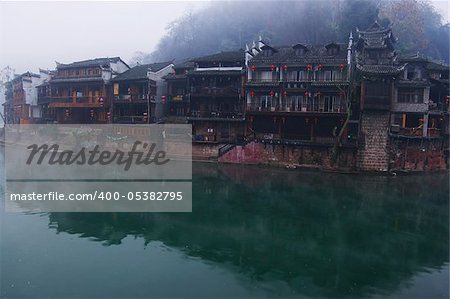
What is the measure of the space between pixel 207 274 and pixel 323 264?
17.9 ft

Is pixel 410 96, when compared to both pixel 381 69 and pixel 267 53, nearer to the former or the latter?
pixel 381 69

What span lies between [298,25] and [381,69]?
37.6 meters

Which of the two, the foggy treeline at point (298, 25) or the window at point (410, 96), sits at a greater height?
the foggy treeline at point (298, 25)

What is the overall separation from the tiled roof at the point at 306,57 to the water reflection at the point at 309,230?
15036mm

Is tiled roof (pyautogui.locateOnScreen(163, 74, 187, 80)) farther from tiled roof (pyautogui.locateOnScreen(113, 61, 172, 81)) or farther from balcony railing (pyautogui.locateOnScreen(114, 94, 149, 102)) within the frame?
balcony railing (pyautogui.locateOnScreen(114, 94, 149, 102))

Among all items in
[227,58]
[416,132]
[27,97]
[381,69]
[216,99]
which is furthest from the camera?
[27,97]

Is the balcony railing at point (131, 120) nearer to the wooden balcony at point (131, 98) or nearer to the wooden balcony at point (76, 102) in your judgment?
the wooden balcony at point (131, 98)

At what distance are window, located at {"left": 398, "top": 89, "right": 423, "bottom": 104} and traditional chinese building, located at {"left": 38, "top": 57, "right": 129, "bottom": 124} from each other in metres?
37.5

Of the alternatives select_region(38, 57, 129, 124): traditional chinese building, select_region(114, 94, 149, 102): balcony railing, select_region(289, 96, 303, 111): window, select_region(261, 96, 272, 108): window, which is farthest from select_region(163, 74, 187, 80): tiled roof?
select_region(289, 96, 303, 111): window

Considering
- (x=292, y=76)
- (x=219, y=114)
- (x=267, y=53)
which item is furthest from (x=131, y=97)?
(x=292, y=76)

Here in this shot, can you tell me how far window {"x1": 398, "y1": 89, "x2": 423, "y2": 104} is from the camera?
130ft

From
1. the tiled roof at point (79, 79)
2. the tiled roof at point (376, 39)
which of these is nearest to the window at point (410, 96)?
the tiled roof at point (376, 39)

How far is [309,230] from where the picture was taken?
21.8 metres

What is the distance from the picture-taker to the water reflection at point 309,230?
54.2ft
